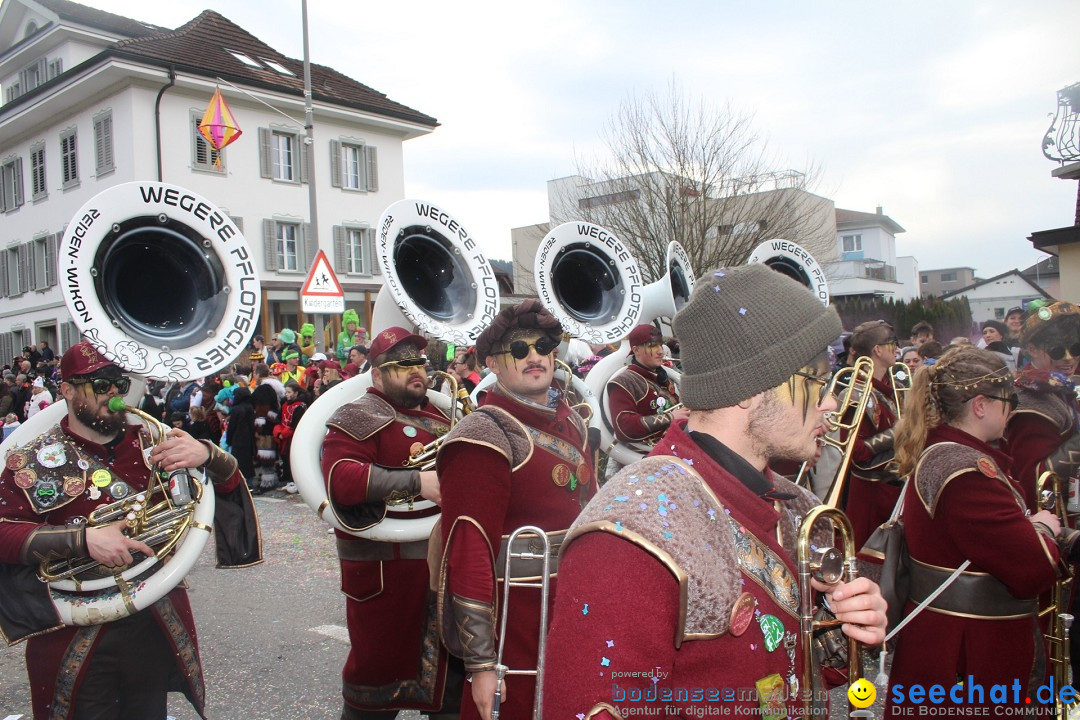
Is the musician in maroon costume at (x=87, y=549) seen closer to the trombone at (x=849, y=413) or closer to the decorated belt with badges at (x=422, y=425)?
the decorated belt with badges at (x=422, y=425)

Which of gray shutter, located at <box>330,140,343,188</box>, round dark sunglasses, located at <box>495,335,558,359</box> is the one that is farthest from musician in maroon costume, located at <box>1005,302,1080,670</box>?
gray shutter, located at <box>330,140,343,188</box>

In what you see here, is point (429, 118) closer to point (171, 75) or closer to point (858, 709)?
point (171, 75)

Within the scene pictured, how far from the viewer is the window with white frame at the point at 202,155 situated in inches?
900

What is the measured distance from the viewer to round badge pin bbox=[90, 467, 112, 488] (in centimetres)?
326

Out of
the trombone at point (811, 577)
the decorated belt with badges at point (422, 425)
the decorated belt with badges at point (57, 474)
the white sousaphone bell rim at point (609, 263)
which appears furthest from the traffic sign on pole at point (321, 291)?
the trombone at point (811, 577)

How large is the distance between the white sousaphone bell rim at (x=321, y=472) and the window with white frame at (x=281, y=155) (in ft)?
72.5

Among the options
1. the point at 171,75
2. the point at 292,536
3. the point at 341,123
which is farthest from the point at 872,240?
the point at 292,536

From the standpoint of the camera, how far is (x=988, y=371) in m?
2.96

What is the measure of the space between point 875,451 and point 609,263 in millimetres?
2365

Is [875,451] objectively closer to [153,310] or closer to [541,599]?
[541,599]

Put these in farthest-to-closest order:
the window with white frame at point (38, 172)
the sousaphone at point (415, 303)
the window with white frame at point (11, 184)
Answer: the window with white frame at point (11, 184) < the window with white frame at point (38, 172) < the sousaphone at point (415, 303)

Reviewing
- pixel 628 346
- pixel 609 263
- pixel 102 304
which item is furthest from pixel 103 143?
pixel 102 304

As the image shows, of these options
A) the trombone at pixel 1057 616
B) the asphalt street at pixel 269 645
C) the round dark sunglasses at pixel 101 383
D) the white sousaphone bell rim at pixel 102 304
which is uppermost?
the white sousaphone bell rim at pixel 102 304

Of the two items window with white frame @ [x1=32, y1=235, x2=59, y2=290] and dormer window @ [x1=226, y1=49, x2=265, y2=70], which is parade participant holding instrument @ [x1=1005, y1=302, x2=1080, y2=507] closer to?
dormer window @ [x1=226, y1=49, x2=265, y2=70]
